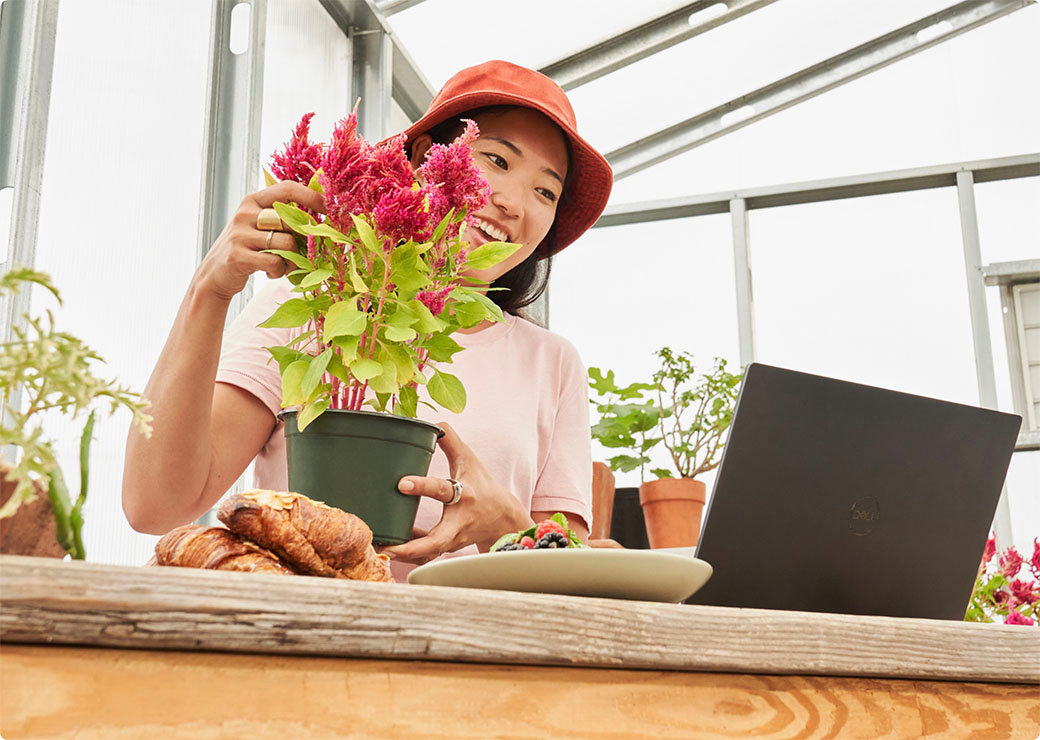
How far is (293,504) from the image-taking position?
59 cm

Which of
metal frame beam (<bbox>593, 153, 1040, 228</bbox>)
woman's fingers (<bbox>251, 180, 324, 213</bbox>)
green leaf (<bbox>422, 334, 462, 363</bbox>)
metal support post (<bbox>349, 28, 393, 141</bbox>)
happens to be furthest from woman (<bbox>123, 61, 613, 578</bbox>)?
metal frame beam (<bbox>593, 153, 1040, 228</bbox>)

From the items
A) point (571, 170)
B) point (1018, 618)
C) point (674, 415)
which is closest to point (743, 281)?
point (674, 415)

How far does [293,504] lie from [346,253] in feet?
0.97

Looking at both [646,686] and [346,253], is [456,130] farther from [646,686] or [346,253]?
[646,686]

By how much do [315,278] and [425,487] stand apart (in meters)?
0.19

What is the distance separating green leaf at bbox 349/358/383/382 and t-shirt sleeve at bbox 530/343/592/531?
2.64 ft

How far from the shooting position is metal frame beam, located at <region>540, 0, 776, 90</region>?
163 inches

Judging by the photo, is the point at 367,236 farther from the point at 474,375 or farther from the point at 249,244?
the point at 474,375

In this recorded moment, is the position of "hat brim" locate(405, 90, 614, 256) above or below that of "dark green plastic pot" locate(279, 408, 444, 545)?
above

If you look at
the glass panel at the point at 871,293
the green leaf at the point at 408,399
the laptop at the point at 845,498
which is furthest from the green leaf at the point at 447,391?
the glass panel at the point at 871,293

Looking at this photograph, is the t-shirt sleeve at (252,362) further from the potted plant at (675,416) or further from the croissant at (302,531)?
the potted plant at (675,416)

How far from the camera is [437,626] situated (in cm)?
48

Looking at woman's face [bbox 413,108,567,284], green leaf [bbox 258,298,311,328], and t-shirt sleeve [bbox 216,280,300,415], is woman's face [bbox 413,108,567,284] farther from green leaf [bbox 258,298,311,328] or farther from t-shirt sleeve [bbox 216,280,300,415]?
green leaf [bbox 258,298,311,328]

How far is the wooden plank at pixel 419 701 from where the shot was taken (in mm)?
409
